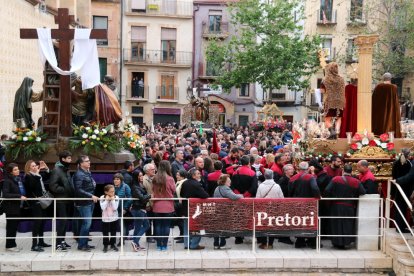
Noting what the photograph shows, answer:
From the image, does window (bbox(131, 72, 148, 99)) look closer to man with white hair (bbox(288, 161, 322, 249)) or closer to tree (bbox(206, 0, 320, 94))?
tree (bbox(206, 0, 320, 94))

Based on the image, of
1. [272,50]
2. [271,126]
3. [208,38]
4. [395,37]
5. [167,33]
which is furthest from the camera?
[208,38]

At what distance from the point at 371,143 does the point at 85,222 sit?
20.4ft

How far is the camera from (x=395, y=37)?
37.4 meters

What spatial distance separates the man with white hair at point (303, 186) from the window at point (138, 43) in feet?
114

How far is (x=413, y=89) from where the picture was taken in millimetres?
42438

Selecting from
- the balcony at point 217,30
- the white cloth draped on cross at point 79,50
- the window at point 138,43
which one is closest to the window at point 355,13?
the balcony at point 217,30

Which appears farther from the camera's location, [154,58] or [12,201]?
[154,58]

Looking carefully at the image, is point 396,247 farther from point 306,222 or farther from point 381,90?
point 381,90

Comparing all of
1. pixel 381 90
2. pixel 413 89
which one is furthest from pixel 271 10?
pixel 381 90

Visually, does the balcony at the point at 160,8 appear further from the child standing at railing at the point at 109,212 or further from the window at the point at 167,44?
the child standing at railing at the point at 109,212

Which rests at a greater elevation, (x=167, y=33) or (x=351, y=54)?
(x=167, y=33)

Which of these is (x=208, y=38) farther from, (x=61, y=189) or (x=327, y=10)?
(x=61, y=189)

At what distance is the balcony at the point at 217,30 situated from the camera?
46.2 metres

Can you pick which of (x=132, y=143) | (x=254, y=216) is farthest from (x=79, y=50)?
(x=254, y=216)
